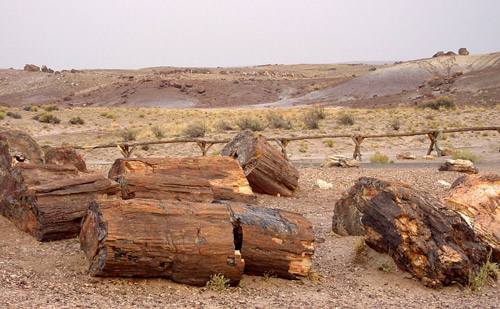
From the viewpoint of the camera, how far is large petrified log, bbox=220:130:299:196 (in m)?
11.5

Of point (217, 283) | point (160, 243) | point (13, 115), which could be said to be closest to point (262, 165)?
point (217, 283)

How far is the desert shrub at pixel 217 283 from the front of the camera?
5562 millimetres

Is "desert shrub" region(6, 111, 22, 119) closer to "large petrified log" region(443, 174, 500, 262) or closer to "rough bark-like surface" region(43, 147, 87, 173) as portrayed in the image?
"rough bark-like surface" region(43, 147, 87, 173)

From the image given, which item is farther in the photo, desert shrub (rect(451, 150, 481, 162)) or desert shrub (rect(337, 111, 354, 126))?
desert shrub (rect(337, 111, 354, 126))

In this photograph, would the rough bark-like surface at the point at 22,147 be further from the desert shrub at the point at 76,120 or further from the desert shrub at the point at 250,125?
the desert shrub at the point at 76,120

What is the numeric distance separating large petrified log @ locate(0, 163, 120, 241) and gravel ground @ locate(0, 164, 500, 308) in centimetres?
15

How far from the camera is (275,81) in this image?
85.1m

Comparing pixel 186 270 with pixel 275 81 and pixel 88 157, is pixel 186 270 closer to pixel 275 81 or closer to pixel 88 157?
pixel 88 157

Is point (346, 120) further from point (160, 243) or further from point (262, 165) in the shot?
point (160, 243)

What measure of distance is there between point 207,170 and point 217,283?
483 centimetres

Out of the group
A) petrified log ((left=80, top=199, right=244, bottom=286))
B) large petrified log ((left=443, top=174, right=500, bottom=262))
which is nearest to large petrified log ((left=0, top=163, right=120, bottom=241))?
petrified log ((left=80, top=199, right=244, bottom=286))

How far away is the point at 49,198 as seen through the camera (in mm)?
7074

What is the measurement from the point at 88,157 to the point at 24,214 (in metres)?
16.1

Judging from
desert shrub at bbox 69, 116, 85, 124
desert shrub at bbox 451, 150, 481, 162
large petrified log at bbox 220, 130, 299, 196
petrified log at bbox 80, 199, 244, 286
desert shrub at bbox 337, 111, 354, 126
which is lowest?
desert shrub at bbox 69, 116, 85, 124
